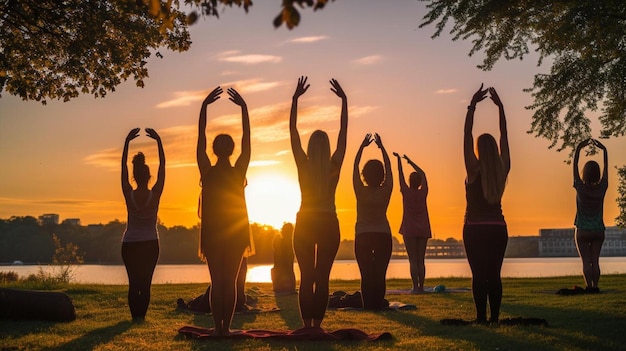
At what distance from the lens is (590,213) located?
1571cm

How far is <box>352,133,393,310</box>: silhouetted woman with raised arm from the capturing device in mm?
13164

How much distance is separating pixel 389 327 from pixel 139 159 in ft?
17.3

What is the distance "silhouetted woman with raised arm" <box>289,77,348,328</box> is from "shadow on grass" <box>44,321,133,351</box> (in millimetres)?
2905

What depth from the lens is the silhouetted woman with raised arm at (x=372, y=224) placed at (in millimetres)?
13164

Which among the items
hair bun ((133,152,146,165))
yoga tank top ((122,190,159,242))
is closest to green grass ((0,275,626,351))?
yoga tank top ((122,190,159,242))

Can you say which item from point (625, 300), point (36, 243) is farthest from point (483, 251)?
point (36, 243)

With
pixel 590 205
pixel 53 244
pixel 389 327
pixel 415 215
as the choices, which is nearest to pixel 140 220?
pixel 389 327

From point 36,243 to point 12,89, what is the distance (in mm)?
142140

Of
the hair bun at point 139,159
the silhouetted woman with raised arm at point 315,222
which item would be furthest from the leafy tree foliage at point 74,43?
the silhouetted woman with raised arm at point 315,222

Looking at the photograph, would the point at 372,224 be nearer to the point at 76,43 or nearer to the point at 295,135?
the point at 295,135

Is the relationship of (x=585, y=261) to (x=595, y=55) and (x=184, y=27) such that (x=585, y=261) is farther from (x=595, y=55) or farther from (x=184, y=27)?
(x=184, y=27)

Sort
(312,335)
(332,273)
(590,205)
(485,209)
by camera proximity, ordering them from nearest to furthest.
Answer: (312,335), (485,209), (590,205), (332,273)

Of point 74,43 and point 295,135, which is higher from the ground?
point 74,43

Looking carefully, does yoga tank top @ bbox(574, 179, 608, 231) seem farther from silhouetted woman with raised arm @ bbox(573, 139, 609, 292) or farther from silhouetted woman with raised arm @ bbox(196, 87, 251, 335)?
silhouetted woman with raised arm @ bbox(196, 87, 251, 335)
